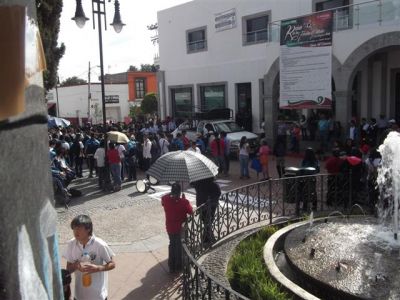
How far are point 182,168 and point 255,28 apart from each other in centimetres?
1881

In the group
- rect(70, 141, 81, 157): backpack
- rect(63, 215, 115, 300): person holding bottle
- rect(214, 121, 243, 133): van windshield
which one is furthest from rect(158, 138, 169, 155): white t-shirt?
rect(63, 215, 115, 300): person holding bottle

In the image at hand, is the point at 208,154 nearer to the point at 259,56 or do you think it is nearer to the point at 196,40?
the point at 259,56

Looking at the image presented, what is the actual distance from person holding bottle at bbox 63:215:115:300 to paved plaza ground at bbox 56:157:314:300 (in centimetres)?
204

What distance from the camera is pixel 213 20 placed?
26500mm

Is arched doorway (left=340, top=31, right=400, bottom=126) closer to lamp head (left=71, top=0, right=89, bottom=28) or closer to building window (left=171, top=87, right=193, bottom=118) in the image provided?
building window (left=171, top=87, right=193, bottom=118)

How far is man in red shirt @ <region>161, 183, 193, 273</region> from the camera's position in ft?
22.9

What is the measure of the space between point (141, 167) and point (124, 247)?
28.9ft

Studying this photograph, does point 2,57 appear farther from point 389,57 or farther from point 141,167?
point 389,57

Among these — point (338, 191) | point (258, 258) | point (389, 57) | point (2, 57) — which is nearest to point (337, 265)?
point (258, 258)

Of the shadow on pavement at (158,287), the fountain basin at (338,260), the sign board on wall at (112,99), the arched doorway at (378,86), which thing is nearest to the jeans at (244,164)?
the fountain basin at (338,260)

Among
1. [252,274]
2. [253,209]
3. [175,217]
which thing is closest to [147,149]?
[253,209]

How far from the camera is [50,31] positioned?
49.6 ft

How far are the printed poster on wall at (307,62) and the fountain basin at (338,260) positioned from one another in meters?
11.2

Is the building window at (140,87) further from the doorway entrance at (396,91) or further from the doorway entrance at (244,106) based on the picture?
the doorway entrance at (396,91)
